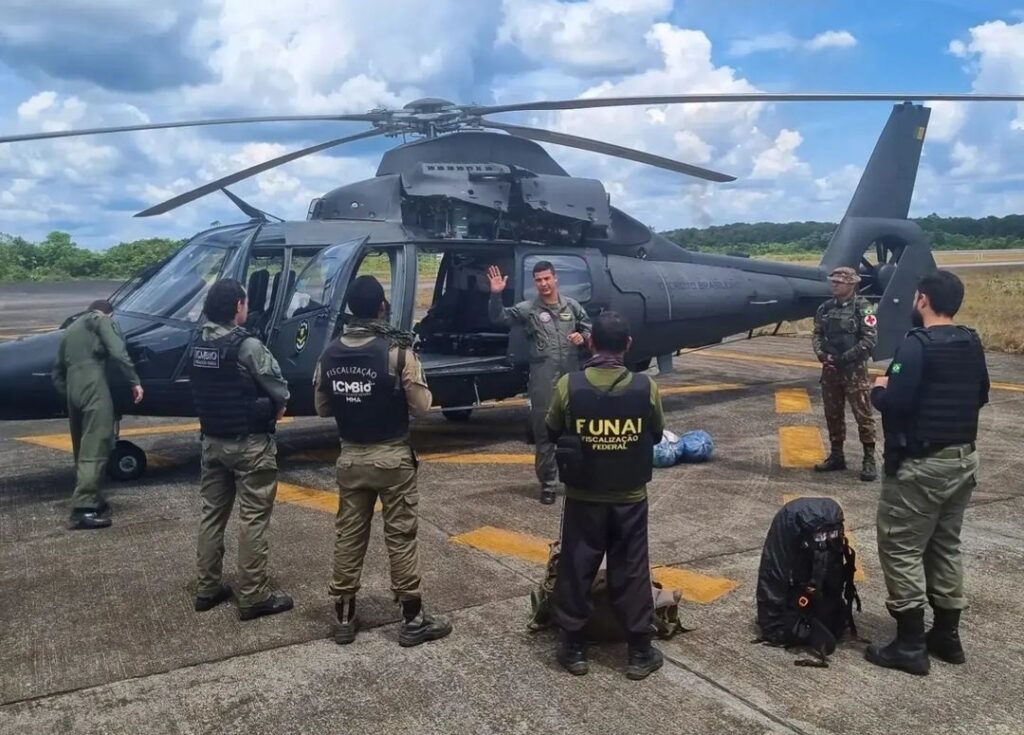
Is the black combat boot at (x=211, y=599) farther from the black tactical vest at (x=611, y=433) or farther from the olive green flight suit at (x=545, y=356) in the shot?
the olive green flight suit at (x=545, y=356)

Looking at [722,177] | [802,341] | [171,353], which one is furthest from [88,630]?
[802,341]

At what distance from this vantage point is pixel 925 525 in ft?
13.3

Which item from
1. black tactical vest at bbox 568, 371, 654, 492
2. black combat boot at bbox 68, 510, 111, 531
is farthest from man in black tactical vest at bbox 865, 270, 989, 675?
black combat boot at bbox 68, 510, 111, 531

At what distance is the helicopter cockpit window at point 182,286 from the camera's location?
25.2 ft

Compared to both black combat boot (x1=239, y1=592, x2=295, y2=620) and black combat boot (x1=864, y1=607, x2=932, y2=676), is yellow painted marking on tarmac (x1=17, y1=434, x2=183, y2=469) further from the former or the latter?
black combat boot (x1=864, y1=607, x2=932, y2=676)

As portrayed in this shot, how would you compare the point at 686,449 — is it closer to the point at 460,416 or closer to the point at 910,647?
the point at 460,416

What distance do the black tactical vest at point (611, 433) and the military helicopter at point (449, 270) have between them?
12.5 feet

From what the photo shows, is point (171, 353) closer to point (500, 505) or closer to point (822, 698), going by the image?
point (500, 505)

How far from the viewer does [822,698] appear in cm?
386

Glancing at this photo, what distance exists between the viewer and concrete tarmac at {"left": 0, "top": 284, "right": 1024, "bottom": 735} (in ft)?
12.3

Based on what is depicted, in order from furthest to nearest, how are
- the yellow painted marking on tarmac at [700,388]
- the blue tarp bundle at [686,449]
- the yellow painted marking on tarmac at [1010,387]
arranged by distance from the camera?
the yellow painted marking on tarmac at [700,388], the yellow painted marking on tarmac at [1010,387], the blue tarp bundle at [686,449]

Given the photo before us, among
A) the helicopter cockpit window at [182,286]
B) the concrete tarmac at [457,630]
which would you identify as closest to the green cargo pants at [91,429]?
the concrete tarmac at [457,630]

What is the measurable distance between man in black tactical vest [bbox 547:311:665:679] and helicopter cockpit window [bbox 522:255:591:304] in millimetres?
5052

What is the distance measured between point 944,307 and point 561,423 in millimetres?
1827
